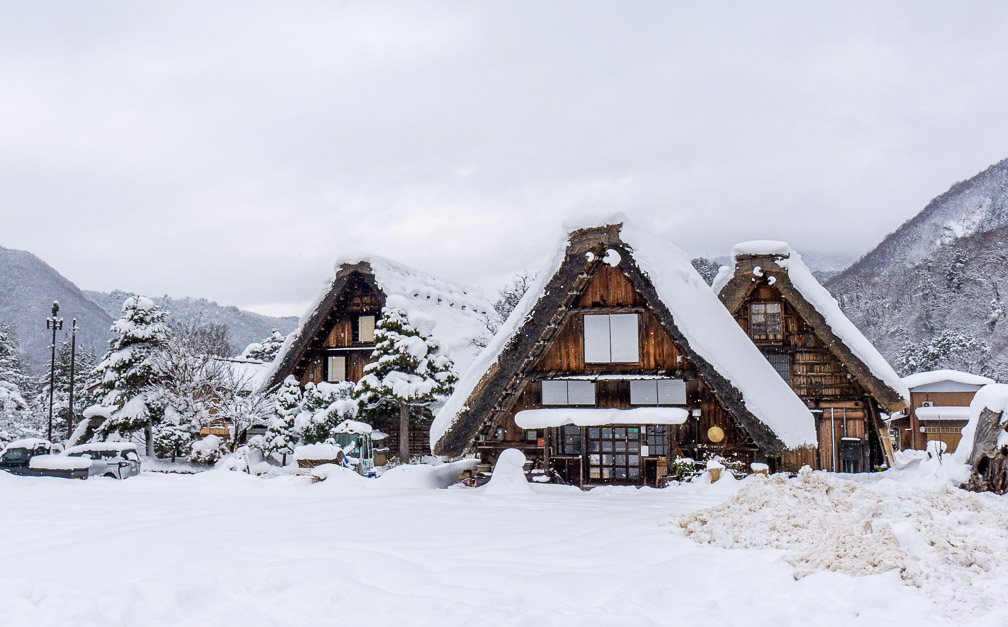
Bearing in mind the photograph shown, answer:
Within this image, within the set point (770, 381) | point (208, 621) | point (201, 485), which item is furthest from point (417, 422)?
point (208, 621)

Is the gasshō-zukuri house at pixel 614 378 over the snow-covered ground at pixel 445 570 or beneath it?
over

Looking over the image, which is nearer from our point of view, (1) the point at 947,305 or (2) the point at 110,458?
(2) the point at 110,458

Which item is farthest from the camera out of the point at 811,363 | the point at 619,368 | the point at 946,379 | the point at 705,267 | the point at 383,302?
the point at 705,267

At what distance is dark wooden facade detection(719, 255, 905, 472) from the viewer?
66.8 ft

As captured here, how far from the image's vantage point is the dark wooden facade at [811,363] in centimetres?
2038

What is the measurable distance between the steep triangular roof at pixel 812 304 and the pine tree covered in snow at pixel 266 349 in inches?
1451

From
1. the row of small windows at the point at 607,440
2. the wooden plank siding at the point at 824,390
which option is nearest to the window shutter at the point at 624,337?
the row of small windows at the point at 607,440

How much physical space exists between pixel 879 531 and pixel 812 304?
45.3 feet

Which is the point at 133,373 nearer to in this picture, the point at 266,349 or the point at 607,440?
the point at 607,440

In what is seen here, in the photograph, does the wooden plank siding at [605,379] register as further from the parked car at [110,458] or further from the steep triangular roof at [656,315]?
the parked car at [110,458]

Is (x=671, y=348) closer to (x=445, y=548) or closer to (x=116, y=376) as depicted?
(x=445, y=548)

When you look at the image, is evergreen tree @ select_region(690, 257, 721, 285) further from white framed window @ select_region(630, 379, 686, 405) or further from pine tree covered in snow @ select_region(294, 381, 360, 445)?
white framed window @ select_region(630, 379, 686, 405)

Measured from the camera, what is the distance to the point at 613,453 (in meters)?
17.7

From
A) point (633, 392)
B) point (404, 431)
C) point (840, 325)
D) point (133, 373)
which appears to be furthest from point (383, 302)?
point (840, 325)
